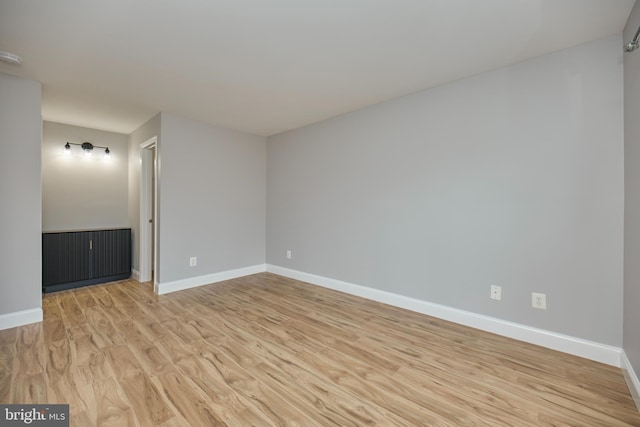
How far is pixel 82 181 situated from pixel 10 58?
2411 millimetres

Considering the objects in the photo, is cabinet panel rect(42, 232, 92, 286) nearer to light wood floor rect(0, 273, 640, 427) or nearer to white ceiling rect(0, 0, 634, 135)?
light wood floor rect(0, 273, 640, 427)

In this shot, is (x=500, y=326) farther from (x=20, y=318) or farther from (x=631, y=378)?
(x=20, y=318)

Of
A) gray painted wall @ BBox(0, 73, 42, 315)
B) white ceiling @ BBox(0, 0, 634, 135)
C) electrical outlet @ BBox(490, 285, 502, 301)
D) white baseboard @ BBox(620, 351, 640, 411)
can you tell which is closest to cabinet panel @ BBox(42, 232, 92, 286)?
gray painted wall @ BBox(0, 73, 42, 315)

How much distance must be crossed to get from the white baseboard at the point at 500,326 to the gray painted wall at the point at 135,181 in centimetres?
311

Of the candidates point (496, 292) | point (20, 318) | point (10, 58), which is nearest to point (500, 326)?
point (496, 292)

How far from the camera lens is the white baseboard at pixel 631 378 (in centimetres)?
159

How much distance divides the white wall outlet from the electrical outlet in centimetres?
23

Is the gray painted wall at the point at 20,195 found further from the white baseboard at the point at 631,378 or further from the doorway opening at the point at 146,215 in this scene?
the white baseboard at the point at 631,378

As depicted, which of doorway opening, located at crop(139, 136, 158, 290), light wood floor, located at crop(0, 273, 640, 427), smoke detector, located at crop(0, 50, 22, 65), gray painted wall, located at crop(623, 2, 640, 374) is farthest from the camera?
doorway opening, located at crop(139, 136, 158, 290)

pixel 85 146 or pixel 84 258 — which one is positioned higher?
pixel 85 146

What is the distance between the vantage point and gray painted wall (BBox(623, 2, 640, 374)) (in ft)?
5.41

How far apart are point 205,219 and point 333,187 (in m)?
1.90

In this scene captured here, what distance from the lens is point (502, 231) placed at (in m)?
2.39

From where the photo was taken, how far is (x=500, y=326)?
2.41 metres
